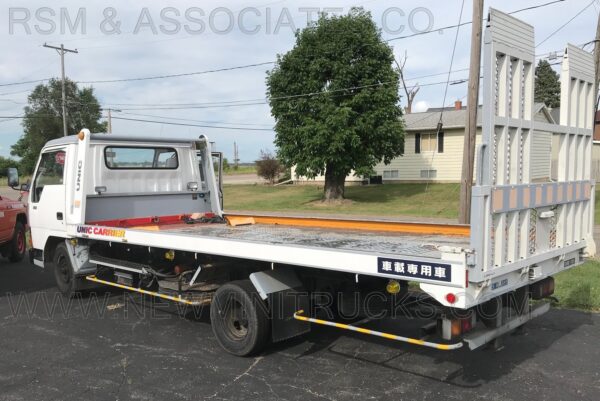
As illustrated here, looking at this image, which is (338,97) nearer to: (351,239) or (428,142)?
(428,142)

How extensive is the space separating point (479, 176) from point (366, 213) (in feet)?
56.9

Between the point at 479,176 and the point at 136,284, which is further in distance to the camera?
the point at 136,284

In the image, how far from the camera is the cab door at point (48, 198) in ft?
24.9

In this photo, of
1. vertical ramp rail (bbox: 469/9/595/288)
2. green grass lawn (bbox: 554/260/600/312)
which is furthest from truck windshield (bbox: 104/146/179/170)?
green grass lawn (bbox: 554/260/600/312)

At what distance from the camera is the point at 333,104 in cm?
2214

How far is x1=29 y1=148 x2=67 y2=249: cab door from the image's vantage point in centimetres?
759

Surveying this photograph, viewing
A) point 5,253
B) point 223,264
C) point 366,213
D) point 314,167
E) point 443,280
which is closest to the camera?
point 443,280

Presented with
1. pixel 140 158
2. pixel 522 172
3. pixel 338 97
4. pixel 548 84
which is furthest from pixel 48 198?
pixel 548 84

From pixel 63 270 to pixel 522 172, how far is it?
6.25 metres

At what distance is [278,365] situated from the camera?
5.12 m

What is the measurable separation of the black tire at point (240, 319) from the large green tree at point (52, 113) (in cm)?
5288

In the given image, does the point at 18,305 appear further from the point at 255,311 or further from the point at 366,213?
the point at 366,213

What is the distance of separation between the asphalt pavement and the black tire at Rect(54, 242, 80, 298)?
862 millimetres

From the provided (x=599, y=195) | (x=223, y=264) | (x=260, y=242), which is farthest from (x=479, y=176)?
(x=599, y=195)
